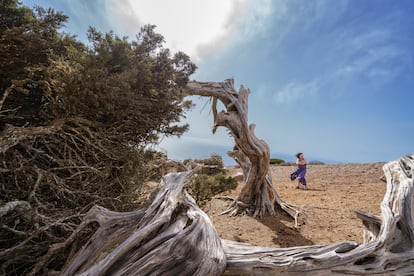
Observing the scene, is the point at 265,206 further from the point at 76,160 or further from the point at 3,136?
the point at 3,136

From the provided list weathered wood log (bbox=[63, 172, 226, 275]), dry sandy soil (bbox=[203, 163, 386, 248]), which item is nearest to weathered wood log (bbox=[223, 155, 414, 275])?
weathered wood log (bbox=[63, 172, 226, 275])

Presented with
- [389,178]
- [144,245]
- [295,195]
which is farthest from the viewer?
[295,195]

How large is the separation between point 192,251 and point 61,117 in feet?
5.70

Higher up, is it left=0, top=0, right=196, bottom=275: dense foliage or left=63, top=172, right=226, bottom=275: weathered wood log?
left=0, top=0, right=196, bottom=275: dense foliage

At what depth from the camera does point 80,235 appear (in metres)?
2.06

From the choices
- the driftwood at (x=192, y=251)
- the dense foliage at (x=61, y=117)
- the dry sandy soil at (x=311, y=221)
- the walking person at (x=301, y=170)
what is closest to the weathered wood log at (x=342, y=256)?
the driftwood at (x=192, y=251)

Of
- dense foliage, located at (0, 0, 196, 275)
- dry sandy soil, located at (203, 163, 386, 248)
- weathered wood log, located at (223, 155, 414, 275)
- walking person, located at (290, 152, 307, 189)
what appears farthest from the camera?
walking person, located at (290, 152, 307, 189)

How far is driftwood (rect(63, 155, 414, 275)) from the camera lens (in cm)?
161

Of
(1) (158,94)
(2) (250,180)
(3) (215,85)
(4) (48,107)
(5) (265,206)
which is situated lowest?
(5) (265,206)

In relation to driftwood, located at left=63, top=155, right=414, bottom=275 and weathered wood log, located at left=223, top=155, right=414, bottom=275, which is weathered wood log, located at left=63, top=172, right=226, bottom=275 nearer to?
driftwood, located at left=63, top=155, right=414, bottom=275

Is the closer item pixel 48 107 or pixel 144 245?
pixel 144 245

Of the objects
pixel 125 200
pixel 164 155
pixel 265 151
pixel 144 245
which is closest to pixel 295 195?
pixel 265 151

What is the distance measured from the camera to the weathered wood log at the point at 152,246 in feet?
5.14

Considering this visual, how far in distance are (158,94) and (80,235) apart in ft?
5.24
